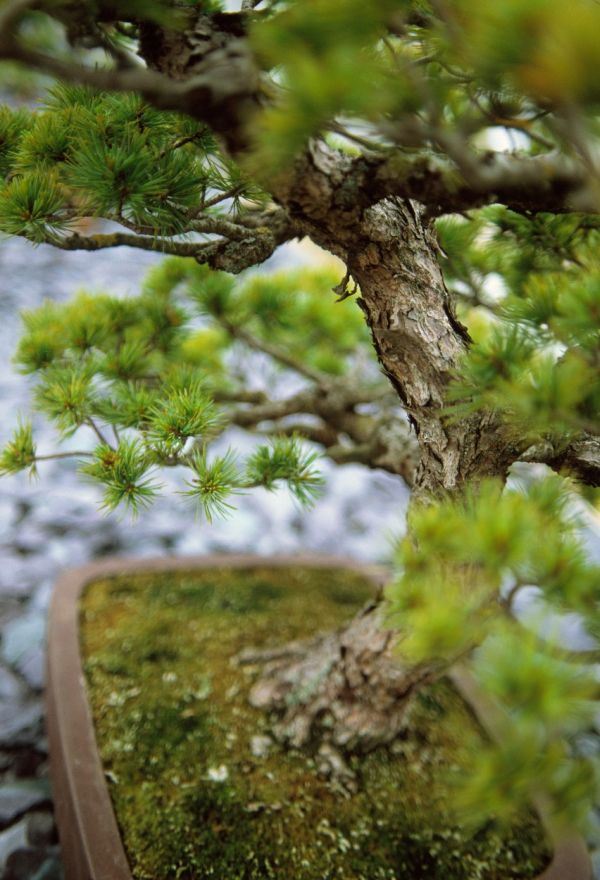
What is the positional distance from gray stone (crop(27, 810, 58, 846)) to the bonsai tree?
1.15ft

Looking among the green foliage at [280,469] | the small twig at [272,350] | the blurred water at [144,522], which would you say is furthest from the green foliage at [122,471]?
the blurred water at [144,522]

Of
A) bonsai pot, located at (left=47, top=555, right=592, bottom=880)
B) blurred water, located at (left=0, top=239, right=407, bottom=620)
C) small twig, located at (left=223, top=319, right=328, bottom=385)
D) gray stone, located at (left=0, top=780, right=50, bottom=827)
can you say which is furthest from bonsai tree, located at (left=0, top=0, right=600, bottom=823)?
blurred water, located at (left=0, top=239, right=407, bottom=620)

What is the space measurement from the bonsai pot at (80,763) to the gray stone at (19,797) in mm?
110

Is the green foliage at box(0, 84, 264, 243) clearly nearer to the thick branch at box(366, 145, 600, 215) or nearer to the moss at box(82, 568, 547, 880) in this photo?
the thick branch at box(366, 145, 600, 215)

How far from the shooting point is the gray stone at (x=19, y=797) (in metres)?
0.92

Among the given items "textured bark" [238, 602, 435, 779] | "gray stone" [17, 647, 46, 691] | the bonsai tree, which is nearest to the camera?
the bonsai tree

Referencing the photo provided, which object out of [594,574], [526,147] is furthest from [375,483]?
[594,574]

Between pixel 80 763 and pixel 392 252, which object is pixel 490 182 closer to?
pixel 392 252

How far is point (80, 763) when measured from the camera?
804mm

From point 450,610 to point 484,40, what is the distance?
1.15 feet

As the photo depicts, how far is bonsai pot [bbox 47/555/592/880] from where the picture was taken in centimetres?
71

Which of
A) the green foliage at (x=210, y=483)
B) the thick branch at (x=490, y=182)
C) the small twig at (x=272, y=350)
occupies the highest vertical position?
the thick branch at (x=490, y=182)

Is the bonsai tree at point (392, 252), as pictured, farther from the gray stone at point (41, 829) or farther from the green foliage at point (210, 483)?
the gray stone at point (41, 829)

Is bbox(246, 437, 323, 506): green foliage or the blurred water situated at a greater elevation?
bbox(246, 437, 323, 506): green foliage
